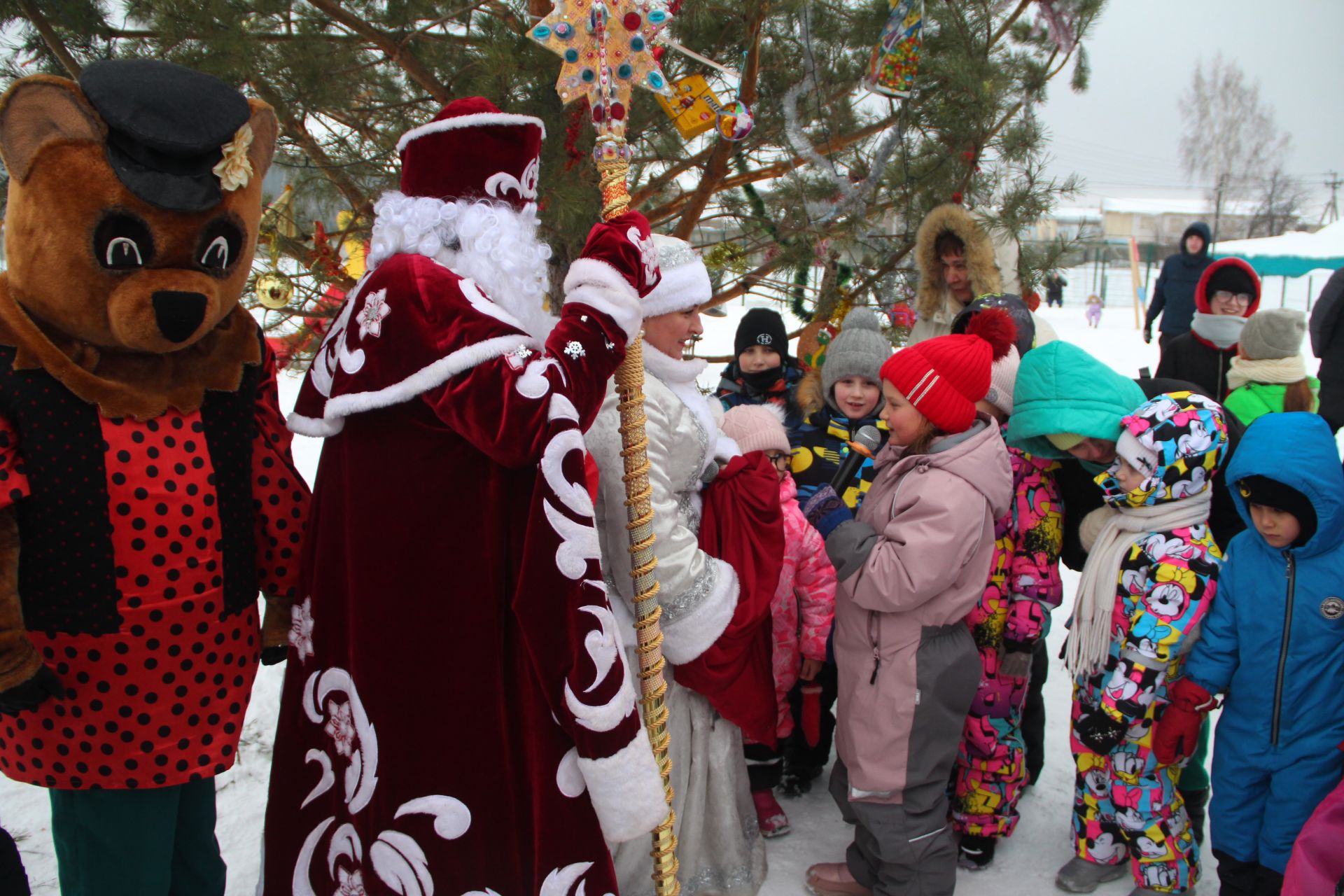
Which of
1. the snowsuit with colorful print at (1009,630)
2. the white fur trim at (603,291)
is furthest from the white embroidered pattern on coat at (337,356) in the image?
the snowsuit with colorful print at (1009,630)

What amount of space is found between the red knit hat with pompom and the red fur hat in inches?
45.9

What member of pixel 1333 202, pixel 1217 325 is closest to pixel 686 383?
pixel 1217 325

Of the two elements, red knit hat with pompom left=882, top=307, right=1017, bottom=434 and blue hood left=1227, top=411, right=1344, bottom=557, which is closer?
blue hood left=1227, top=411, right=1344, bottom=557

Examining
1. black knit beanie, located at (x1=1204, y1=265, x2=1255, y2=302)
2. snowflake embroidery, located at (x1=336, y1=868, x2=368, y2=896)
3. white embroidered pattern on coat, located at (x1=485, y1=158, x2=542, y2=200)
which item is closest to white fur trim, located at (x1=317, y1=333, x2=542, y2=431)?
white embroidered pattern on coat, located at (x1=485, y1=158, x2=542, y2=200)

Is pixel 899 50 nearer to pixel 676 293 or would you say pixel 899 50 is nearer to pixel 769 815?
pixel 676 293

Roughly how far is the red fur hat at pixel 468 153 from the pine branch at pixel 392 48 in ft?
3.37

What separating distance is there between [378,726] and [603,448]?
0.76 meters

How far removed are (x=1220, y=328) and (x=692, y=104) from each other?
3.30 metres

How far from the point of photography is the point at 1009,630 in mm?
2701

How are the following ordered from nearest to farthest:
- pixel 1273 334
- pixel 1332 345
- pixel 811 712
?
pixel 811 712
pixel 1273 334
pixel 1332 345

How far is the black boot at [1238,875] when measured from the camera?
229 centimetres

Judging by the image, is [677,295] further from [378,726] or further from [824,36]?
[824,36]

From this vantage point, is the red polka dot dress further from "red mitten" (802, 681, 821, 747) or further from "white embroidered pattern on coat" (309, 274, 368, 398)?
"red mitten" (802, 681, 821, 747)

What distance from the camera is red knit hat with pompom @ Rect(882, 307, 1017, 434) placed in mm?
2502
